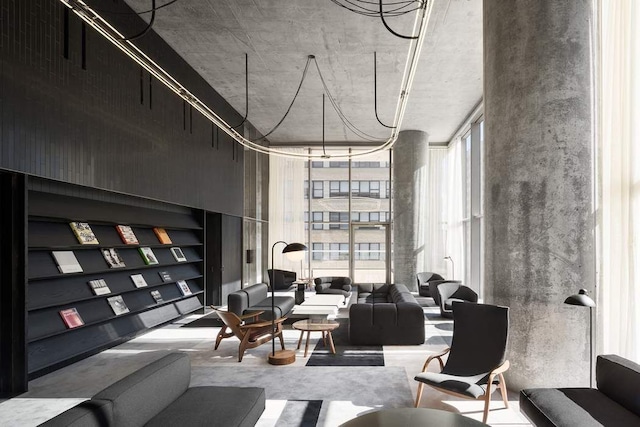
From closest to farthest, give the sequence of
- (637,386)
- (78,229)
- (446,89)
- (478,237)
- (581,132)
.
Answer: (637,386)
(581,132)
(78,229)
(446,89)
(478,237)

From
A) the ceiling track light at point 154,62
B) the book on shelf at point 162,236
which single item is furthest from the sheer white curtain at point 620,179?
the book on shelf at point 162,236

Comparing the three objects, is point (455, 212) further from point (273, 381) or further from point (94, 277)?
point (94, 277)

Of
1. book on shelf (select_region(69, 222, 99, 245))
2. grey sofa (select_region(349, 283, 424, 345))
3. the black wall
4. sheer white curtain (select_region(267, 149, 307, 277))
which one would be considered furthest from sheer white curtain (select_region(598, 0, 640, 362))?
sheer white curtain (select_region(267, 149, 307, 277))

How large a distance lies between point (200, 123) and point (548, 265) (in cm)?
713

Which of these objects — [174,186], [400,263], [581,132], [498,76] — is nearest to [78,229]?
[174,186]

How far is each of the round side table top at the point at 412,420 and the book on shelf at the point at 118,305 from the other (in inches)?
192

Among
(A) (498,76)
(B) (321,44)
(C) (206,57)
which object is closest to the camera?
(A) (498,76)

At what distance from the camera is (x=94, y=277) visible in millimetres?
6227

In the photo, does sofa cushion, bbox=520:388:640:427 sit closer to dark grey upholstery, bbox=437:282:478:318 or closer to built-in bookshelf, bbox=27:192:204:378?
dark grey upholstery, bbox=437:282:478:318

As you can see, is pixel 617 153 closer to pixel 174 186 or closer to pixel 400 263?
pixel 174 186

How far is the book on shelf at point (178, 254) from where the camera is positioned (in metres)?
8.52

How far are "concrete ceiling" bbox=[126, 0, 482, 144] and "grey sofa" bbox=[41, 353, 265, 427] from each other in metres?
5.10

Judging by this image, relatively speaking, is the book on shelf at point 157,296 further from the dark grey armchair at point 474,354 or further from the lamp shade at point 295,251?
the dark grey armchair at point 474,354

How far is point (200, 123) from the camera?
8.91 meters
